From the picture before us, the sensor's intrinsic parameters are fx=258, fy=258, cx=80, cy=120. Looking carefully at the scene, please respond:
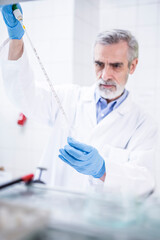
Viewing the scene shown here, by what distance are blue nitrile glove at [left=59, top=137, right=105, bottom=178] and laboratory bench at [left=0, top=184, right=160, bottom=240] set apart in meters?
0.43

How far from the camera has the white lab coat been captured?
1064 mm

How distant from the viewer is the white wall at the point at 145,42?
2.06 m

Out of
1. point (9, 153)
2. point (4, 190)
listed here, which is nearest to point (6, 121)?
point (9, 153)

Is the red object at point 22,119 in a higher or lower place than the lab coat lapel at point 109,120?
lower

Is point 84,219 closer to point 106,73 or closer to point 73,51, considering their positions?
point 106,73

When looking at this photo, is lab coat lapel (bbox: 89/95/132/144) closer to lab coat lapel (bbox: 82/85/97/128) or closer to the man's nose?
lab coat lapel (bbox: 82/85/97/128)

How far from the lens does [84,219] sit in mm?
403

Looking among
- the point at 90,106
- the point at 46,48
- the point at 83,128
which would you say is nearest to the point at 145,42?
the point at 46,48

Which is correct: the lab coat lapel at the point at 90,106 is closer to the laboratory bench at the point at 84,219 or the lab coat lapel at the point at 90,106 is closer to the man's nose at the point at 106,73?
the man's nose at the point at 106,73

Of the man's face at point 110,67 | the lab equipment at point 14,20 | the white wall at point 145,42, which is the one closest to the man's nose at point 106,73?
the man's face at point 110,67

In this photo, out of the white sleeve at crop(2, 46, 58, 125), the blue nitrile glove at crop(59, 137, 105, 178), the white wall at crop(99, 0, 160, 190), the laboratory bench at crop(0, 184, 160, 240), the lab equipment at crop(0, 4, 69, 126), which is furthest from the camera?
the white wall at crop(99, 0, 160, 190)

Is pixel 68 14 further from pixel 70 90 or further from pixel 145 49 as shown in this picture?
pixel 70 90

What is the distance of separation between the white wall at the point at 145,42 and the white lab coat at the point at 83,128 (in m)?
0.86

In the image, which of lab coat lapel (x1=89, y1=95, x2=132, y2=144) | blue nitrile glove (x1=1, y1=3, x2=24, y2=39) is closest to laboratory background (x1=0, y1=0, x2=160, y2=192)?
lab coat lapel (x1=89, y1=95, x2=132, y2=144)
